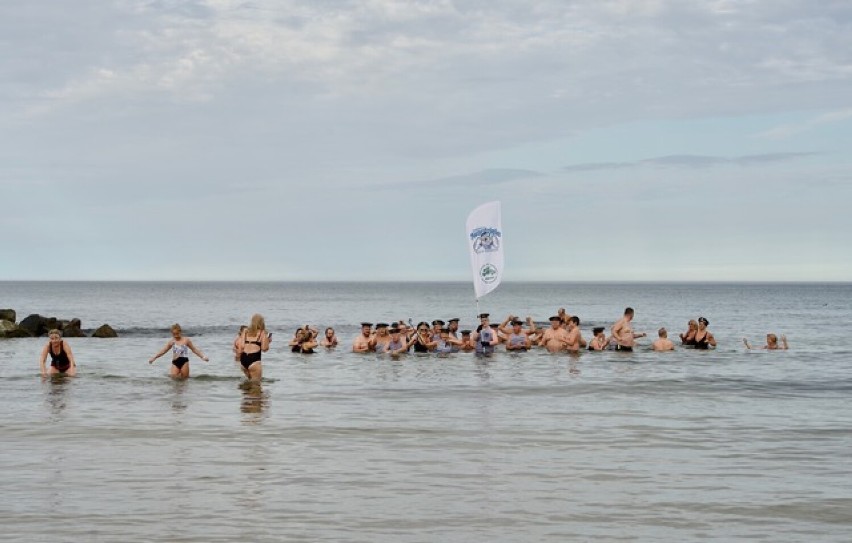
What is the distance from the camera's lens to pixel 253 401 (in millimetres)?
19750

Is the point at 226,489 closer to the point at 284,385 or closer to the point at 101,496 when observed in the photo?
the point at 101,496

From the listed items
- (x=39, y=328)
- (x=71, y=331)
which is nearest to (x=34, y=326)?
(x=39, y=328)

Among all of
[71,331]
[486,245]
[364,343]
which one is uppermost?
[486,245]

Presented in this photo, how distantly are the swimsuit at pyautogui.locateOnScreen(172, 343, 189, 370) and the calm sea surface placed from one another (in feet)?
1.61

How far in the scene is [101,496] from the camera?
36.0ft

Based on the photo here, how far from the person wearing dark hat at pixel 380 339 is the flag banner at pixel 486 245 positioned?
5028 mm

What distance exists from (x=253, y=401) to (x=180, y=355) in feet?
15.2

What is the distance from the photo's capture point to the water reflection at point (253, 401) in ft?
57.4

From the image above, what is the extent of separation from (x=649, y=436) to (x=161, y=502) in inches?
318

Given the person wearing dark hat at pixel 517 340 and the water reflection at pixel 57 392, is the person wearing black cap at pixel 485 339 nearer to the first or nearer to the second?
the person wearing dark hat at pixel 517 340

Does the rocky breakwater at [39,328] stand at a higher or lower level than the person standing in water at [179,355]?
higher

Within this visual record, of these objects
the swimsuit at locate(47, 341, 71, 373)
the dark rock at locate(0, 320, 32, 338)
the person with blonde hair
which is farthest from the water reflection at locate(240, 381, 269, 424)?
the dark rock at locate(0, 320, 32, 338)

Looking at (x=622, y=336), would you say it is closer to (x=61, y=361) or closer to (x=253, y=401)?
(x=253, y=401)

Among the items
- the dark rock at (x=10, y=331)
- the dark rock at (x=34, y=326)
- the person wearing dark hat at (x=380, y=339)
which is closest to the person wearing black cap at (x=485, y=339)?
the person wearing dark hat at (x=380, y=339)
